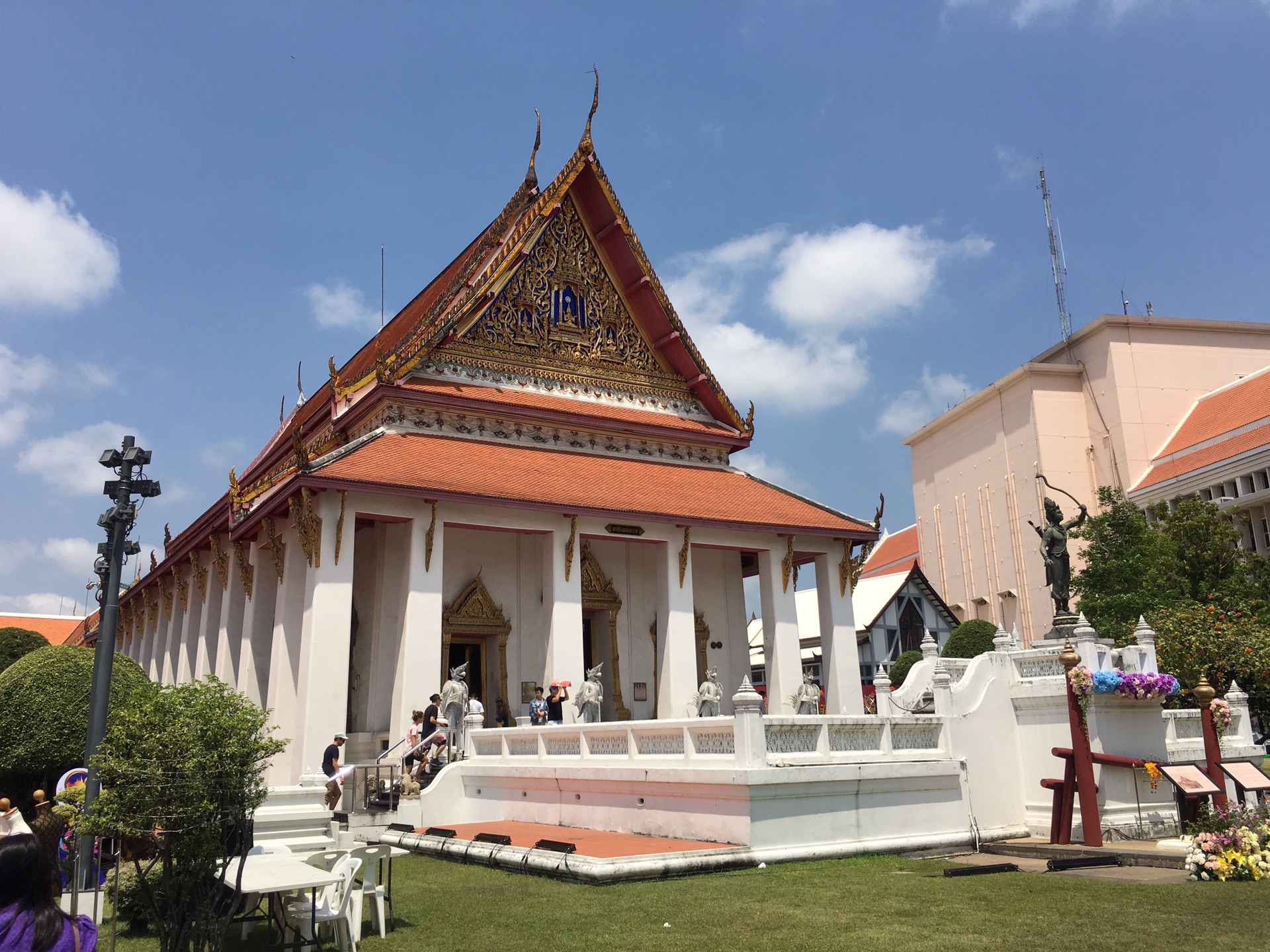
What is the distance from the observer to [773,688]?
62.2ft

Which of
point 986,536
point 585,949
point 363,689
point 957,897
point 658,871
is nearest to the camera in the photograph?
point 585,949

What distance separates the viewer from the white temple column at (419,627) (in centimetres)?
1573

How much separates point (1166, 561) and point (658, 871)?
22.4 metres

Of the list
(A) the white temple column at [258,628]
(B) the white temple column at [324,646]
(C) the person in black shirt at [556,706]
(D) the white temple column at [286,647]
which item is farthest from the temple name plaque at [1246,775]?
(A) the white temple column at [258,628]

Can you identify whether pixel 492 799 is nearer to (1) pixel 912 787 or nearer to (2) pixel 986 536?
(1) pixel 912 787

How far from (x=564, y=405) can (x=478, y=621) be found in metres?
4.69

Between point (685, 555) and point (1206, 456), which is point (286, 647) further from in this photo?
point (1206, 456)

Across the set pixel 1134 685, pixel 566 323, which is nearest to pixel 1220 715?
pixel 1134 685

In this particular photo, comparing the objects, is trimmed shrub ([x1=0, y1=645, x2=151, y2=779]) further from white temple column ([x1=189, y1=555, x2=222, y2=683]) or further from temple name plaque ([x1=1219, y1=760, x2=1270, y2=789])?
temple name plaque ([x1=1219, y1=760, x2=1270, y2=789])

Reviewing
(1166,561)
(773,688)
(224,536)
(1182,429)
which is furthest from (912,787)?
(1182,429)

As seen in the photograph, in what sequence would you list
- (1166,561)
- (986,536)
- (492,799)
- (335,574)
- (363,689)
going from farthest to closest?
(986,536), (1166,561), (363,689), (335,574), (492,799)

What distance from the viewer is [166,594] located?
27359 millimetres

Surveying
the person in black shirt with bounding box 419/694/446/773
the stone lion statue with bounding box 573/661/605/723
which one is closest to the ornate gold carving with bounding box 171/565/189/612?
the person in black shirt with bounding box 419/694/446/773

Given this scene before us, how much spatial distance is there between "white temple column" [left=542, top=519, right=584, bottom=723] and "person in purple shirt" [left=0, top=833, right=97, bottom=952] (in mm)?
13890
